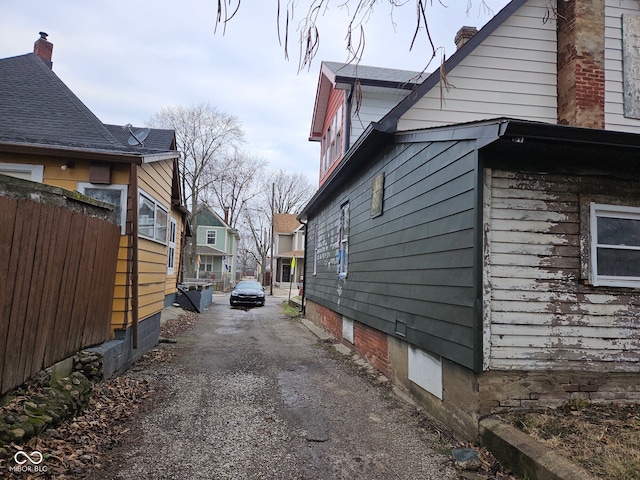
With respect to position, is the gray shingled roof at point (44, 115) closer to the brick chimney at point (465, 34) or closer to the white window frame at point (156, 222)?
the white window frame at point (156, 222)

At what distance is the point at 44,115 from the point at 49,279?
405 centimetres

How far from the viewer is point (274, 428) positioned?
445 cm

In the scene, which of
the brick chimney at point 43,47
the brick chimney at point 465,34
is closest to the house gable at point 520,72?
the brick chimney at point 465,34

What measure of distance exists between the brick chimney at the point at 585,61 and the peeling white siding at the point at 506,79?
1.26 feet

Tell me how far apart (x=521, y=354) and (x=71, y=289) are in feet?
16.4

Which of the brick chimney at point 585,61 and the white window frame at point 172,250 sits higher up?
the brick chimney at point 585,61

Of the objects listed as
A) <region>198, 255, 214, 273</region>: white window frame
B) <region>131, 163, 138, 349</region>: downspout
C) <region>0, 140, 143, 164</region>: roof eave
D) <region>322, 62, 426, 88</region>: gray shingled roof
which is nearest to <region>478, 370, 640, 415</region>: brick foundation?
<region>131, 163, 138, 349</region>: downspout

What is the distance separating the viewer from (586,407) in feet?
13.4

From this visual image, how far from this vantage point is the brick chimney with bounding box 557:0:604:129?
258 inches

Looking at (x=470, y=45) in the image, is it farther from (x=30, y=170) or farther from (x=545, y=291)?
(x=30, y=170)

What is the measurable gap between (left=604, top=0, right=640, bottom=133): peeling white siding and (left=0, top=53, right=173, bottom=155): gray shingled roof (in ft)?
24.9

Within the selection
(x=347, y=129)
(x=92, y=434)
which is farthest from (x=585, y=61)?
(x=92, y=434)

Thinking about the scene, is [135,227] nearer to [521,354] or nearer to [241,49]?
[241,49]

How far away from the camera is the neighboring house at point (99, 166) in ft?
20.2
